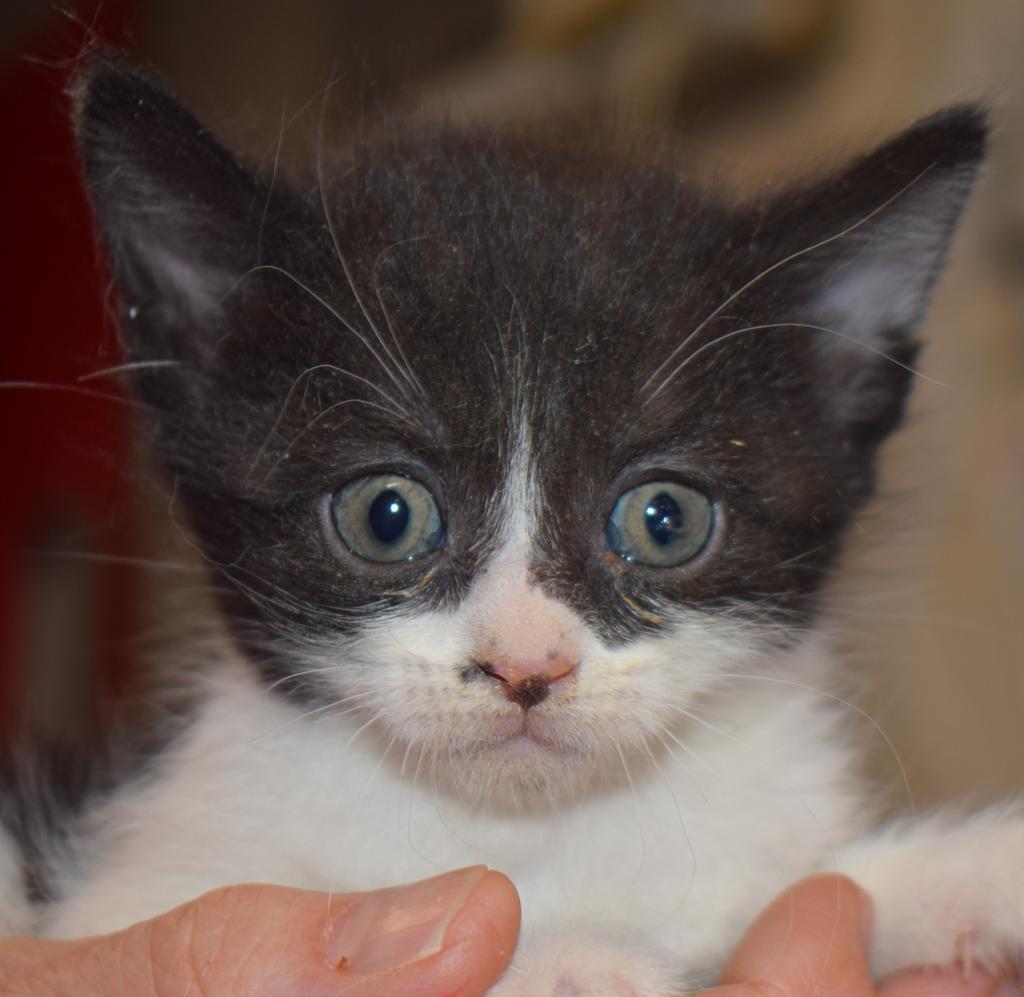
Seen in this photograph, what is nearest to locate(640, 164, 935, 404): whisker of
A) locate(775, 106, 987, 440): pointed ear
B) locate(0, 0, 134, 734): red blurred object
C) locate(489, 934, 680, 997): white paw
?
locate(775, 106, 987, 440): pointed ear

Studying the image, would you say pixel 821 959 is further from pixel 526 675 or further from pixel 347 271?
pixel 347 271

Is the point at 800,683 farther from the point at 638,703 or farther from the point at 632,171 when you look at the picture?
the point at 632,171

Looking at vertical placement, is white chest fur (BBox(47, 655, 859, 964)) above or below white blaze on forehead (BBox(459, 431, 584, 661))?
below

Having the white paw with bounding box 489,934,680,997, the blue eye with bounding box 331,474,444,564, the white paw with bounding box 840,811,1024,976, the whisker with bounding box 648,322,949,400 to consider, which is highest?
the whisker with bounding box 648,322,949,400

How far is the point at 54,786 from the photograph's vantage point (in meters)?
1.88

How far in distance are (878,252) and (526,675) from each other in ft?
2.57

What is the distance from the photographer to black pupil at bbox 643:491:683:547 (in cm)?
125

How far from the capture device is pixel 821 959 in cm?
127

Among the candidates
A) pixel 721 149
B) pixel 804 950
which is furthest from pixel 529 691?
pixel 721 149

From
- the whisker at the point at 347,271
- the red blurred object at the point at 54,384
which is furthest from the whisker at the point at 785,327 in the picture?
the red blurred object at the point at 54,384

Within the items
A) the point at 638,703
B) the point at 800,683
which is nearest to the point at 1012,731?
the point at 800,683

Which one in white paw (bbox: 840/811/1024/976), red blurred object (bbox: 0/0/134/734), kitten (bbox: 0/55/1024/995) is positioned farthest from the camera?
red blurred object (bbox: 0/0/134/734)

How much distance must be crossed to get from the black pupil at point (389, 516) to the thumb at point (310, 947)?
0.37 m

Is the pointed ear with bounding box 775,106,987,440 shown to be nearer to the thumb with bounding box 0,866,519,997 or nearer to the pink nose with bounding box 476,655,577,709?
the pink nose with bounding box 476,655,577,709
